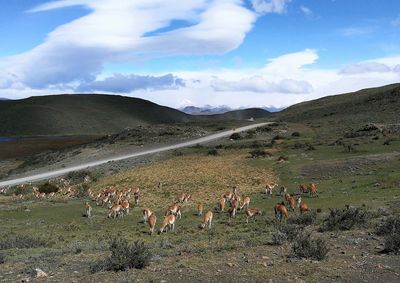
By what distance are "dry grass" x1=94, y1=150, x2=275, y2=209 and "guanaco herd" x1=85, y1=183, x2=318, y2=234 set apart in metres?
1.82

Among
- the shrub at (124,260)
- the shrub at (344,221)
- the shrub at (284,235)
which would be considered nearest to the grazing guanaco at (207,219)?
the shrub at (284,235)

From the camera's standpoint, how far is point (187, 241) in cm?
1758

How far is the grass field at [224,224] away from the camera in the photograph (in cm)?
1142

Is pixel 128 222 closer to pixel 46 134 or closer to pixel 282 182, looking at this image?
pixel 282 182

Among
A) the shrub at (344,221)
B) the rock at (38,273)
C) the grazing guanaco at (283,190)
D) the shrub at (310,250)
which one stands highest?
the rock at (38,273)

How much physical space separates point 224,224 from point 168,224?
2944mm

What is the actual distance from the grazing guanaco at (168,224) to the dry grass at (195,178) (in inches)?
348

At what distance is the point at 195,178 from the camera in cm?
3806

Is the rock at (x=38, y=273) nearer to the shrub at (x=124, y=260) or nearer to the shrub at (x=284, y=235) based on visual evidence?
the shrub at (x=124, y=260)

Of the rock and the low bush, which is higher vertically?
the rock

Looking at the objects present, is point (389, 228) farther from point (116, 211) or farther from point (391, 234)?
point (116, 211)

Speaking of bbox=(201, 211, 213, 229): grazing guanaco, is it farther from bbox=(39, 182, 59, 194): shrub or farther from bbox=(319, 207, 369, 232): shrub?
bbox=(39, 182, 59, 194): shrub

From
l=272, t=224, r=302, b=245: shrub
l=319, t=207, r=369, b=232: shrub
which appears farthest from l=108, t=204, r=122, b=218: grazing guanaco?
l=319, t=207, r=369, b=232: shrub

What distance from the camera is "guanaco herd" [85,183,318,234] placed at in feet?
69.7
